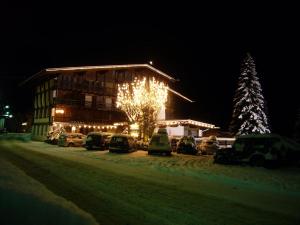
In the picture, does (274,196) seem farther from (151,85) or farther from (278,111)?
(278,111)

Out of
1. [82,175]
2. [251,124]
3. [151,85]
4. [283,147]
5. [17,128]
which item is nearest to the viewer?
[82,175]

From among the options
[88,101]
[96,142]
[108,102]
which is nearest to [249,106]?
[108,102]

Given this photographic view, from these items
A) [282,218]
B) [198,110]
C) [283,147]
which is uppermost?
[198,110]

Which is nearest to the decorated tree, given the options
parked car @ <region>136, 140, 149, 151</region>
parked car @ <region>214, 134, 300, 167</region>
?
parked car @ <region>136, 140, 149, 151</region>

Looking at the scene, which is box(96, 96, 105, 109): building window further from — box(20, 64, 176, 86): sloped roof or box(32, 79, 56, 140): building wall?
box(32, 79, 56, 140): building wall

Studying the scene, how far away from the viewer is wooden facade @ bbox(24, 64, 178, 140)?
4691 cm

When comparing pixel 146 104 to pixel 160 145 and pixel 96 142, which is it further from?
pixel 160 145

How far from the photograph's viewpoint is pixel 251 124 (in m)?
41.8

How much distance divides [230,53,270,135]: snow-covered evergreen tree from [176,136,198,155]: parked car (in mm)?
13806

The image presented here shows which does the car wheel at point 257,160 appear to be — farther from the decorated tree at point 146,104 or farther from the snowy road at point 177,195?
the decorated tree at point 146,104

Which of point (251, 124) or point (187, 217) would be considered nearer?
point (187, 217)

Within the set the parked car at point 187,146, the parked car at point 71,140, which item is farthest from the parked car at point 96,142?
the parked car at point 187,146

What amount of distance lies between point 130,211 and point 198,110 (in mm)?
54823

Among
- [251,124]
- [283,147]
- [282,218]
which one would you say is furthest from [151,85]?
[282,218]
